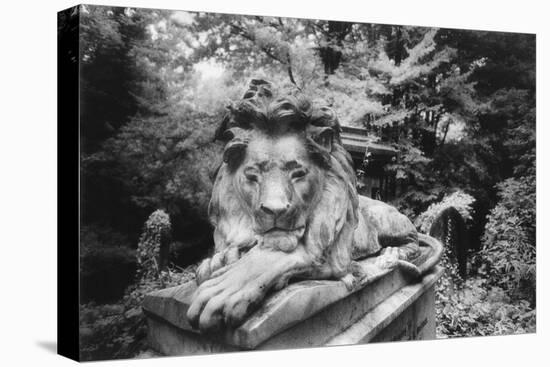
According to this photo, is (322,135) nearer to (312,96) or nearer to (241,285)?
(312,96)

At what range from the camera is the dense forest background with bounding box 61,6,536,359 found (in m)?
8.20

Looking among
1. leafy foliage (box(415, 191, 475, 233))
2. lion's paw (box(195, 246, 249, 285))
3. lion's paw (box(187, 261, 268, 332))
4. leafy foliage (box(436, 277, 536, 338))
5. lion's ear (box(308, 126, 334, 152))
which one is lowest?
leafy foliage (box(436, 277, 536, 338))

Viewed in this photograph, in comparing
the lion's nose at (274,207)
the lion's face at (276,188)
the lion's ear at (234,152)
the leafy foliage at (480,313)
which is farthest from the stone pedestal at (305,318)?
the lion's ear at (234,152)

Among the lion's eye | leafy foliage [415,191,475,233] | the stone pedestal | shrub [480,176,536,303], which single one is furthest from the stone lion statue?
shrub [480,176,536,303]

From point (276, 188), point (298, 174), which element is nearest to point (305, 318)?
point (276, 188)

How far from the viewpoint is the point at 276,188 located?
27.3 ft

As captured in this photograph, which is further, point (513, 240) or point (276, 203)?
point (513, 240)

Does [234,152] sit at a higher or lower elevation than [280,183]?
higher

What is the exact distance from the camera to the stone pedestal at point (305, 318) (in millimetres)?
7953

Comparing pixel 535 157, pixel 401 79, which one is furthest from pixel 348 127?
pixel 535 157

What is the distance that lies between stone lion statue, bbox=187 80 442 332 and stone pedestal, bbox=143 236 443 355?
143 millimetres

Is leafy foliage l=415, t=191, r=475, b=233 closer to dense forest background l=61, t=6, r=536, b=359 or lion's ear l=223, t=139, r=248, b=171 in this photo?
dense forest background l=61, t=6, r=536, b=359

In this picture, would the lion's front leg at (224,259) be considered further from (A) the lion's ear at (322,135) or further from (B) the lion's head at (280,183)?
(A) the lion's ear at (322,135)

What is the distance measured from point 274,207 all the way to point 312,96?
139cm
